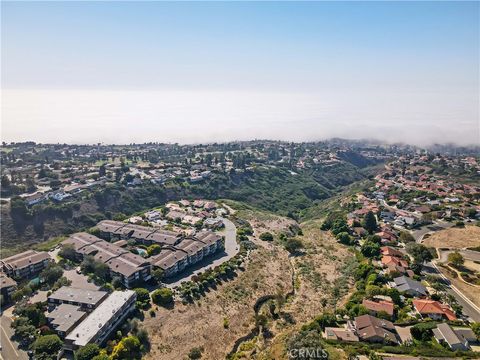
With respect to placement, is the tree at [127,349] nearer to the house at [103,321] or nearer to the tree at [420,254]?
the house at [103,321]

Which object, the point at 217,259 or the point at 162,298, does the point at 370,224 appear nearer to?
the point at 217,259

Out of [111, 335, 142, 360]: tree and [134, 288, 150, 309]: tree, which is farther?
[134, 288, 150, 309]: tree

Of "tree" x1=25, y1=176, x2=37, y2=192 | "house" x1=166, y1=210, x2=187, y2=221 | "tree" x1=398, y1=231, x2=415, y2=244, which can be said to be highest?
"tree" x1=25, y1=176, x2=37, y2=192

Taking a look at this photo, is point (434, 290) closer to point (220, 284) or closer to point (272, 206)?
point (220, 284)

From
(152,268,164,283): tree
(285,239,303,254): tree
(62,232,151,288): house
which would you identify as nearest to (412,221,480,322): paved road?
(285,239,303,254): tree

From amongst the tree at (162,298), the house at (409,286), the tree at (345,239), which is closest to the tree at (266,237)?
the tree at (345,239)

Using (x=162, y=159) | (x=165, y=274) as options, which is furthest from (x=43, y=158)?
(x=165, y=274)

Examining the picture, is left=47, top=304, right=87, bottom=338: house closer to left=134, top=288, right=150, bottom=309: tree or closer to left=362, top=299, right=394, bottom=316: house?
left=134, top=288, right=150, bottom=309: tree

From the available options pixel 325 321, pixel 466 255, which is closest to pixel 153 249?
pixel 325 321
